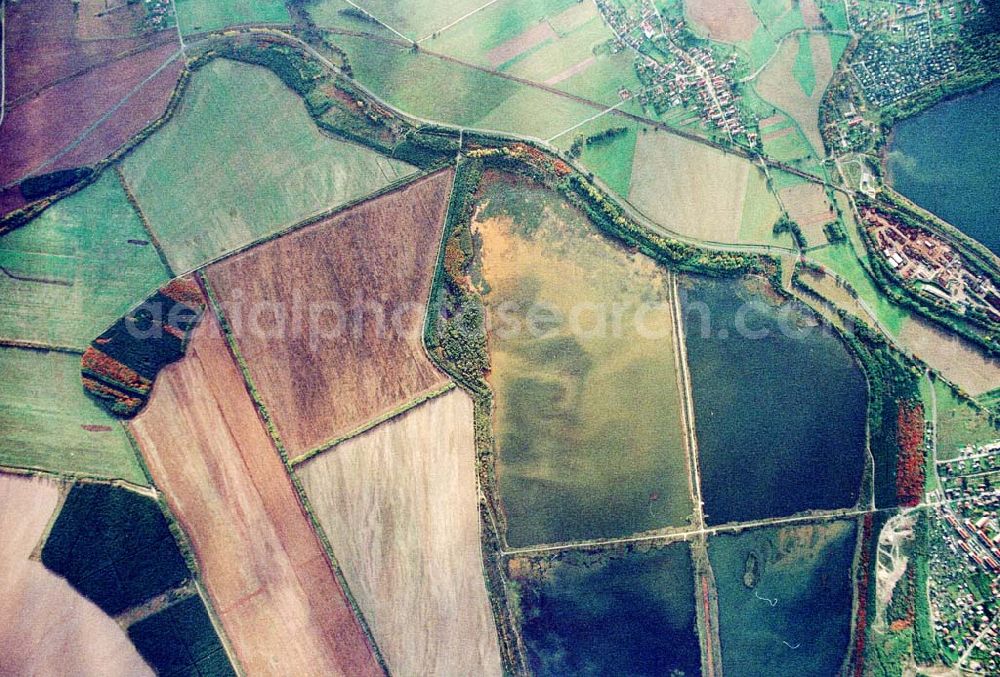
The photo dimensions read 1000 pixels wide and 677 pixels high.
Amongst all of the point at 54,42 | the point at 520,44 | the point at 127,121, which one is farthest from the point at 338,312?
the point at 54,42

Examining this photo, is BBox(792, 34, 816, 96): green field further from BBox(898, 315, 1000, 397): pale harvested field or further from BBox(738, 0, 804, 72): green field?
BBox(898, 315, 1000, 397): pale harvested field

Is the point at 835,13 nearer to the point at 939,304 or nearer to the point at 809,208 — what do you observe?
the point at 809,208

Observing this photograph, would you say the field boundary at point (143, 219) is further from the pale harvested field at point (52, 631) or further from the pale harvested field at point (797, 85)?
the pale harvested field at point (797, 85)

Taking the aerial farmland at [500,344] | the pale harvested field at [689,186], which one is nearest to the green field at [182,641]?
the aerial farmland at [500,344]

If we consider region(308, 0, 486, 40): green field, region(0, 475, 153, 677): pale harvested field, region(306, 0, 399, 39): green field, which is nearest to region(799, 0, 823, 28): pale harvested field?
region(308, 0, 486, 40): green field

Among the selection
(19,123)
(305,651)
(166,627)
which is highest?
(19,123)

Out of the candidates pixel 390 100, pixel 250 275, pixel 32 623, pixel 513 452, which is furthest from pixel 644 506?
pixel 32 623

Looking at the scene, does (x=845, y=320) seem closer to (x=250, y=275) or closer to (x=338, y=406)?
(x=338, y=406)
